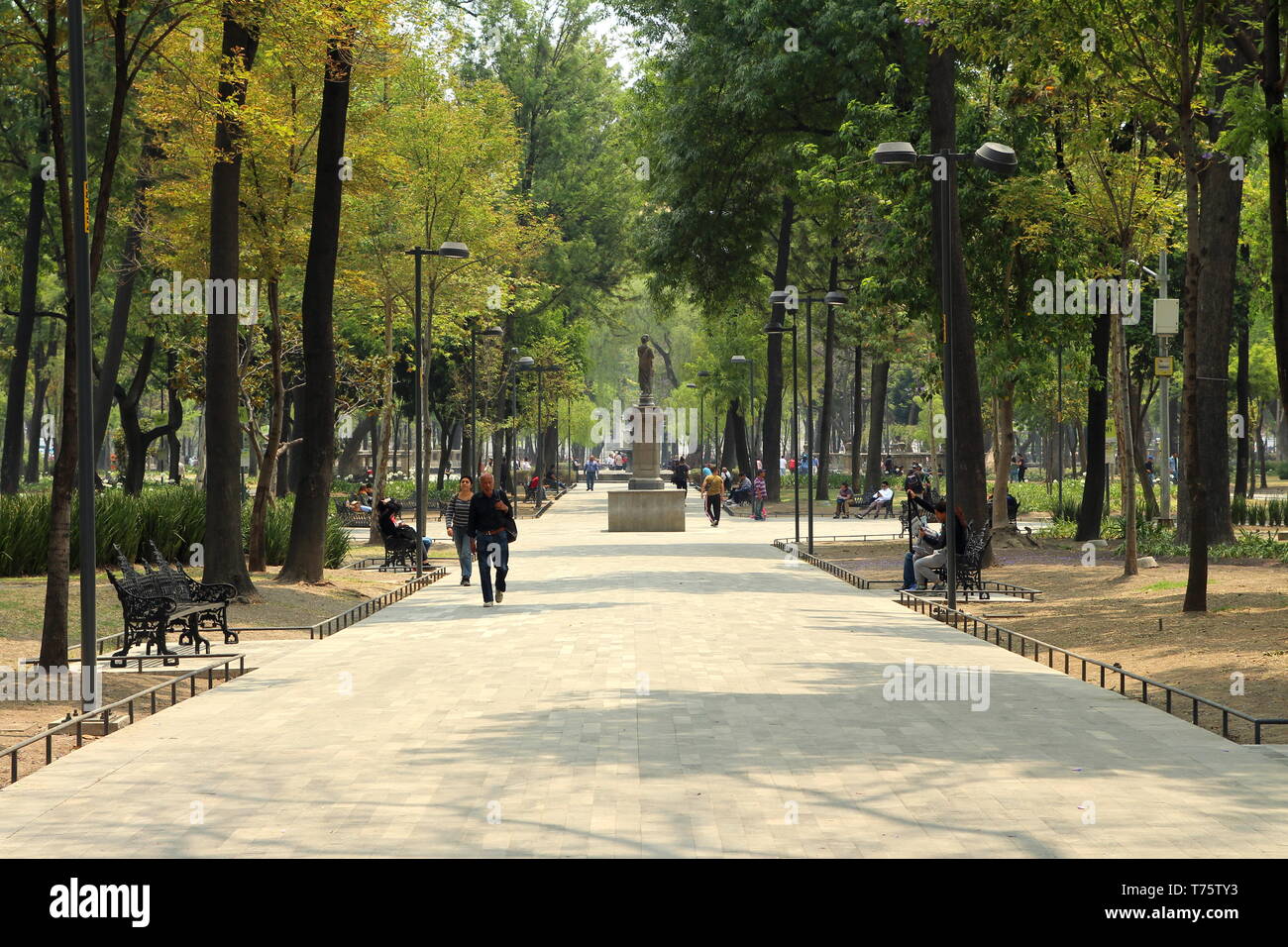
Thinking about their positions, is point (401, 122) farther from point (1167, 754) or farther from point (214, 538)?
point (1167, 754)

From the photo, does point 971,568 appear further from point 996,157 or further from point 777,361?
point 777,361

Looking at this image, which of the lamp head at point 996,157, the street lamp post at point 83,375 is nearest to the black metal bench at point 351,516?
the lamp head at point 996,157

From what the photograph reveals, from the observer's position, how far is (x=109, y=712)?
12273 millimetres

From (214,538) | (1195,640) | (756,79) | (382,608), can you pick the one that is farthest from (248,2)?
(756,79)

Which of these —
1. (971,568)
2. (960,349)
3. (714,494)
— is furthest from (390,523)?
(714,494)

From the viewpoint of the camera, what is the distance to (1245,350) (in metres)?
50.1

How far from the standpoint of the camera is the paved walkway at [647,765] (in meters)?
7.85

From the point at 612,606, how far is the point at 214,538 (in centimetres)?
546

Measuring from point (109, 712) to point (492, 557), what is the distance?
10.8m

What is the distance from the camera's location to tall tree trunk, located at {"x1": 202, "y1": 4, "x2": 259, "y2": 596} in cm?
2173

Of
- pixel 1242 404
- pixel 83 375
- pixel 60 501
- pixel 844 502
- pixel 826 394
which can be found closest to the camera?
pixel 83 375

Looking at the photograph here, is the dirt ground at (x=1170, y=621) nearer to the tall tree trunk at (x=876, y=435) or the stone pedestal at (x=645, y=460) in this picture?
the stone pedestal at (x=645, y=460)

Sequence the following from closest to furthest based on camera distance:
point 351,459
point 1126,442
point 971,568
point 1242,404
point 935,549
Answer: point 971,568
point 935,549
point 1126,442
point 1242,404
point 351,459

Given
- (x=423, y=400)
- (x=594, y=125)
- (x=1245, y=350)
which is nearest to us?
(x=423, y=400)
